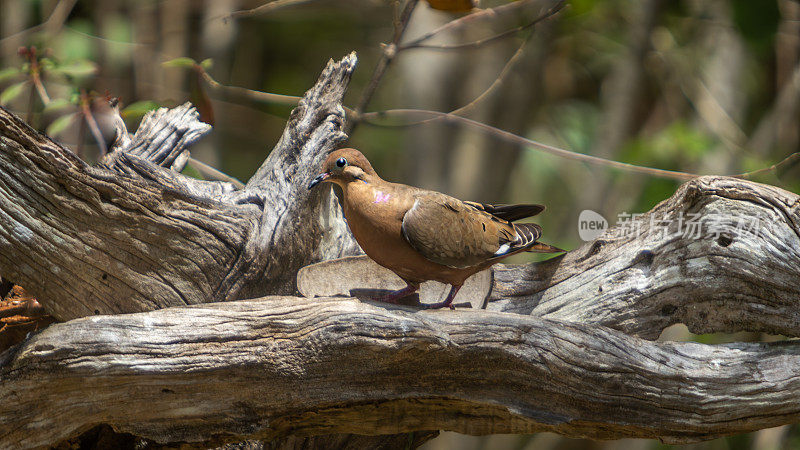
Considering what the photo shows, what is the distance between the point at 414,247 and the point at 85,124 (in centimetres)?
172

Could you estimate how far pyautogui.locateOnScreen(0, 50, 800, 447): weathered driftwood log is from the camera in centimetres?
198

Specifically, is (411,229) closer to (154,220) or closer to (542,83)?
(154,220)

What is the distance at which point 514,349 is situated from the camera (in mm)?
2076

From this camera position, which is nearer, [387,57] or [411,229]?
[411,229]

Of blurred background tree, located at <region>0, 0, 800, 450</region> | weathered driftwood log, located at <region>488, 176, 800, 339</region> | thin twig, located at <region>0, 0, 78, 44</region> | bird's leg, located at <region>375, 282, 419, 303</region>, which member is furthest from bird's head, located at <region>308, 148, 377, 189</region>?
thin twig, located at <region>0, 0, 78, 44</region>

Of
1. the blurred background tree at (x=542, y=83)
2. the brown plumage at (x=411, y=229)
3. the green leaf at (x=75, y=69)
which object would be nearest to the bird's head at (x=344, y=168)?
the brown plumage at (x=411, y=229)

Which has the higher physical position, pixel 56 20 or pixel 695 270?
pixel 56 20

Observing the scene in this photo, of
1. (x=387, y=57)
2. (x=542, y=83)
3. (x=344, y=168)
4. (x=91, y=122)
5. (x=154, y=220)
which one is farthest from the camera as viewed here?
(x=542, y=83)

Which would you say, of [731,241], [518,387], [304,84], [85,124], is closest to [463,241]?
[518,387]

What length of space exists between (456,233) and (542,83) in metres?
4.28

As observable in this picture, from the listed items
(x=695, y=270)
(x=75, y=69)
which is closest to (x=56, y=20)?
(x=75, y=69)

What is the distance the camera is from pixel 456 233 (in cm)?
238

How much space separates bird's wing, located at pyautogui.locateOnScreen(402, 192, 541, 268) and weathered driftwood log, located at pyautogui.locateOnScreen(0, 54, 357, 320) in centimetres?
47

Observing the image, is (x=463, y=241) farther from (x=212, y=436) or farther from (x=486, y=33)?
(x=486, y=33)
